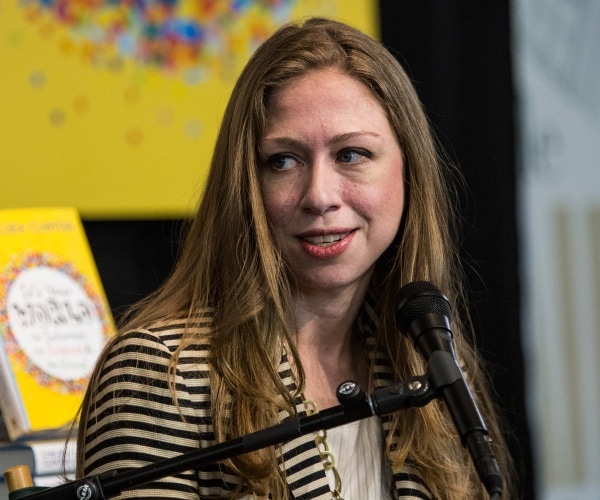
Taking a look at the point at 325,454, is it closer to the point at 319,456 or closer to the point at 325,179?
the point at 319,456

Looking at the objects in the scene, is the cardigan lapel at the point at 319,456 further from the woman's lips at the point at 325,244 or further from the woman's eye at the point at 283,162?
the woman's eye at the point at 283,162

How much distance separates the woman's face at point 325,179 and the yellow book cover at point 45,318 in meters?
0.54

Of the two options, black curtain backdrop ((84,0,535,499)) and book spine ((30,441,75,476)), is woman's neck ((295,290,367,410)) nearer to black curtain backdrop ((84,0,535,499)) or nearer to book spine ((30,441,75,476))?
book spine ((30,441,75,476))

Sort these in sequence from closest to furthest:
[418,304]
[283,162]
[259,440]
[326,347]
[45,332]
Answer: [259,440] < [418,304] < [283,162] < [326,347] < [45,332]

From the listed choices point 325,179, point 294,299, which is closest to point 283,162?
point 325,179

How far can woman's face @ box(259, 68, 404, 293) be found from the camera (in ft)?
5.73

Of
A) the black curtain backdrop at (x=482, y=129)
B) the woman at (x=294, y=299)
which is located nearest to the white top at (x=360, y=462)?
the woman at (x=294, y=299)

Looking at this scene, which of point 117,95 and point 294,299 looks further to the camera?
point 117,95

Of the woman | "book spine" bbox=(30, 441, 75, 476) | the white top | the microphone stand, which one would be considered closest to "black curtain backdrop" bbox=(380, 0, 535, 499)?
the woman

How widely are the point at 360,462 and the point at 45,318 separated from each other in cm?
68

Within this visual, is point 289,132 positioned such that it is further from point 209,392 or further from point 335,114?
point 209,392

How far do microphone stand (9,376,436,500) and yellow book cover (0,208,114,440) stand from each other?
0.83 meters

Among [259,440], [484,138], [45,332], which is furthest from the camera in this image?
[484,138]

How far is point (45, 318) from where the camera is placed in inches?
82.2
